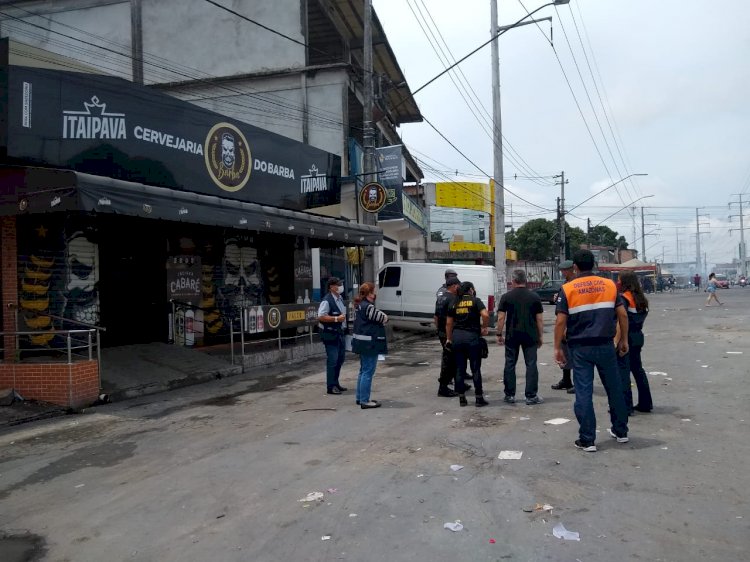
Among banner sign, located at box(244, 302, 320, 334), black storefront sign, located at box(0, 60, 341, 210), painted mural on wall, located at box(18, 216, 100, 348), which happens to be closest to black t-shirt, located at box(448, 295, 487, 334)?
banner sign, located at box(244, 302, 320, 334)

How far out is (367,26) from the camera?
17094mm

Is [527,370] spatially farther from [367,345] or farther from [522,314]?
[367,345]

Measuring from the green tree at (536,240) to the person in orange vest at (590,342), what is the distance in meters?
57.3

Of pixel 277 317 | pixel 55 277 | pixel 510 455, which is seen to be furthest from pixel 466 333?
pixel 55 277

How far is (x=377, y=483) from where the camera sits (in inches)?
193

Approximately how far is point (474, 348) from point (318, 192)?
10.1 m

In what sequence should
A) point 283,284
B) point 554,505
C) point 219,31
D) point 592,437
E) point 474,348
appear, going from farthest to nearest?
point 219,31 < point 283,284 < point 474,348 < point 592,437 < point 554,505

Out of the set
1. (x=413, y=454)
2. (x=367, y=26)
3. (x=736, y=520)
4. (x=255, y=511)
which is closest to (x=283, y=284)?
(x=367, y=26)

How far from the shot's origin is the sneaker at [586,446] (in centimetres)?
554

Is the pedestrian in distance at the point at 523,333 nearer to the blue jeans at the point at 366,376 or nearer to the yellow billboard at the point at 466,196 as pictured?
the blue jeans at the point at 366,376

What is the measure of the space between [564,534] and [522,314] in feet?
13.7

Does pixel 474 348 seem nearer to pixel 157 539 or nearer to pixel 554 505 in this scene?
pixel 554 505

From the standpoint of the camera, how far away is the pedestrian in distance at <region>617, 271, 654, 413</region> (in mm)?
6938

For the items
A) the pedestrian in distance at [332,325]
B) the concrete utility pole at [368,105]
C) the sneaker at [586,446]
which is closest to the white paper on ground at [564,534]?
the sneaker at [586,446]
